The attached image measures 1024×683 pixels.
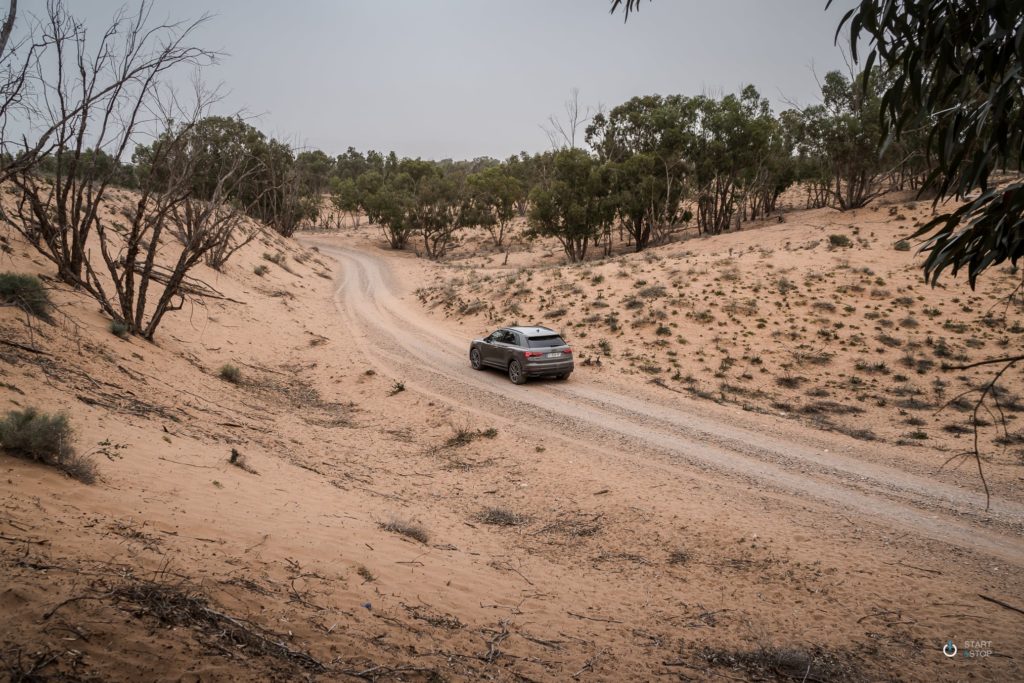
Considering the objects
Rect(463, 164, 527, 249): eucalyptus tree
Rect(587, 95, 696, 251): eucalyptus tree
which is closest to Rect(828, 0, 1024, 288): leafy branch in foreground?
Rect(587, 95, 696, 251): eucalyptus tree

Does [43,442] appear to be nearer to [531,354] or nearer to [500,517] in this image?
[500,517]

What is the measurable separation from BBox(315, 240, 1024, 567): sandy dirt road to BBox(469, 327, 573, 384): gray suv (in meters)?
0.48

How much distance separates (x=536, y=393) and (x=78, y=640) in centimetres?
1338

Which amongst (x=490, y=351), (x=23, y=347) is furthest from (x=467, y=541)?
(x=490, y=351)

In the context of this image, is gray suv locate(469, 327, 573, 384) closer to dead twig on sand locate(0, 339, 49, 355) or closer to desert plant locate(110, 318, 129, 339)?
desert plant locate(110, 318, 129, 339)

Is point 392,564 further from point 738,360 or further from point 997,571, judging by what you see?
point 738,360

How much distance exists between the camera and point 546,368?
17.3m

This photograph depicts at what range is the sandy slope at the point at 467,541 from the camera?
4.54 meters

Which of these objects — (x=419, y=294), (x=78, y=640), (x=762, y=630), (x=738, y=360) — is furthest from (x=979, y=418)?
(x=419, y=294)

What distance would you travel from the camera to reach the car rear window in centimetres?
1752

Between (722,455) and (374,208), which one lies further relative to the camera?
(374,208)

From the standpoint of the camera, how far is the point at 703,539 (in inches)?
332

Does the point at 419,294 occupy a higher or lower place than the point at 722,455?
higher

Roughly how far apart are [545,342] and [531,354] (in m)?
0.71
